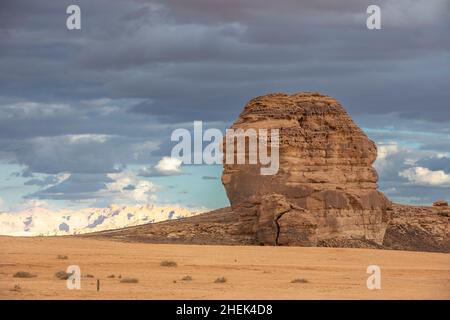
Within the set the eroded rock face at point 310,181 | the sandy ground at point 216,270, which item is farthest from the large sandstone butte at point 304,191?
the sandy ground at point 216,270

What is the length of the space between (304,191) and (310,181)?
0.93m

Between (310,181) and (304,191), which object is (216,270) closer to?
(304,191)

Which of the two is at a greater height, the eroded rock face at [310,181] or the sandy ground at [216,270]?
the eroded rock face at [310,181]

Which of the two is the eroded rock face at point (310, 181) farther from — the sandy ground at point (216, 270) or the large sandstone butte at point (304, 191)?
the sandy ground at point (216, 270)

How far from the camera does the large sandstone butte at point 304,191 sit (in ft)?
145

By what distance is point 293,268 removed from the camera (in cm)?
3566

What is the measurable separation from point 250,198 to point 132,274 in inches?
580

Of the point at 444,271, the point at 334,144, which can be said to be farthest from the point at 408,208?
the point at 444,271

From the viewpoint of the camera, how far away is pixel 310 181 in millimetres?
45625

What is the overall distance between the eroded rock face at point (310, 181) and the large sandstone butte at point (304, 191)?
5cm

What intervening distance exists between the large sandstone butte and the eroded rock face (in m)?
0.05

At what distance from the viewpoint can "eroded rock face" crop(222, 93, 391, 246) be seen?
44.1 metres

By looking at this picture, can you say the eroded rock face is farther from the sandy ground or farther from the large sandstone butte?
the sandy ground
